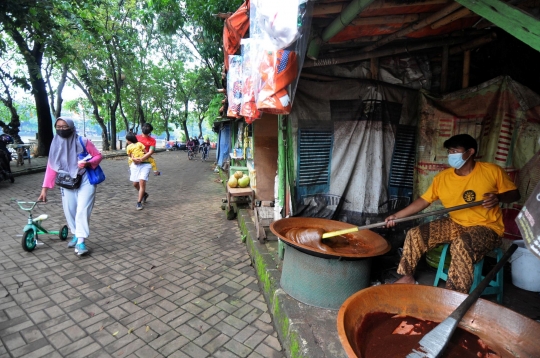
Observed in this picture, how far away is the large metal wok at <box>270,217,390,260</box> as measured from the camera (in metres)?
2.64

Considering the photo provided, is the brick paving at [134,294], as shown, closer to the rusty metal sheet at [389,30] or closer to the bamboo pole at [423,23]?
the rusty metal sheet at [389,30]

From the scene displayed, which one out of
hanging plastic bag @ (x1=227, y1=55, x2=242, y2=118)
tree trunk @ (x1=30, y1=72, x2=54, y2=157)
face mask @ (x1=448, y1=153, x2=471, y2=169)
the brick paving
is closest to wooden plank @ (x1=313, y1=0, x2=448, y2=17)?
face mask @ (x1=448, y1=153, x2=471, y2=169)

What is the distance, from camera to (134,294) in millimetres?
3510

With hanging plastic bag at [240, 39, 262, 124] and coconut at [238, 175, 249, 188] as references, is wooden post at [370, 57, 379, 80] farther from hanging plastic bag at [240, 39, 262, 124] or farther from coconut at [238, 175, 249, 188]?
coconut at [238, 175, 249, 188]

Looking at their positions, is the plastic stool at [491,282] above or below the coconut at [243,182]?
below

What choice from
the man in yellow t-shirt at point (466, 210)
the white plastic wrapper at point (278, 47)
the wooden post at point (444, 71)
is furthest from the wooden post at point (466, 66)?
the white plastic wrapper at point (278, 47)

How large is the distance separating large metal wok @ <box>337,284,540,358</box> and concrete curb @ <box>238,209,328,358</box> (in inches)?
27.5

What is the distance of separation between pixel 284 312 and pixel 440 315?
4.50 feet

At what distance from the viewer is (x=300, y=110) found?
3559 millimetres

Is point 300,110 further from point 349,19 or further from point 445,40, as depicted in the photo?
point 445,40

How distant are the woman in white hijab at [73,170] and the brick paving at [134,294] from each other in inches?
20.9

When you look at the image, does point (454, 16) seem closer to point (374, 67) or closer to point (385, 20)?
point (385, 20)

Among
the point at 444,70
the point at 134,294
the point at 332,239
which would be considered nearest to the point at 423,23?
the point at 444,70

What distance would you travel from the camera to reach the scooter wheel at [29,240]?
438cm
